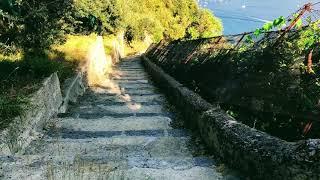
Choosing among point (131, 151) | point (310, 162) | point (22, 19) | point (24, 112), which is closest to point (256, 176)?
point (310, 162)

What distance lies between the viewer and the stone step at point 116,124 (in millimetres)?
7520

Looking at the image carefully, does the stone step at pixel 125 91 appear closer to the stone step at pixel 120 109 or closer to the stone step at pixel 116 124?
the stone step at pixel 120 109

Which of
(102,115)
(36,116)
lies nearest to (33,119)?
(36,116)

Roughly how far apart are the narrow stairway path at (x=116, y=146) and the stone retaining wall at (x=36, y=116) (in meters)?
0.19

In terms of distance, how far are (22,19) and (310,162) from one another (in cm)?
848

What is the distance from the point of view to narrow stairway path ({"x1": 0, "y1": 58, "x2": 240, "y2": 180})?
14.0 ft

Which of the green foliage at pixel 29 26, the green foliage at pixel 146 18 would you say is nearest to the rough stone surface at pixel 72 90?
the green foliage at pixel 29 26

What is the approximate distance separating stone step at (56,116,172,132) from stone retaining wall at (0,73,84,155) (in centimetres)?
41

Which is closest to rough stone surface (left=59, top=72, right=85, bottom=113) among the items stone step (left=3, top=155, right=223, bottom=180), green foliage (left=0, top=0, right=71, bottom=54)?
green foliage (left=0, top=0, right=71, bottom=54)

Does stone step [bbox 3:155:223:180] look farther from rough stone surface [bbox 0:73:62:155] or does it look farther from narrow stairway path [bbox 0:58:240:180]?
rough stone surface [bbox 0:73:62:155]

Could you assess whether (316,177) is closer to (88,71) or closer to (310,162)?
(310,162)

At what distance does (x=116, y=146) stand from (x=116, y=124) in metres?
1.59

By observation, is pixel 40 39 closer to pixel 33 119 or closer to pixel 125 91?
pixel 125 91

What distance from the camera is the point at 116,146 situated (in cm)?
624
